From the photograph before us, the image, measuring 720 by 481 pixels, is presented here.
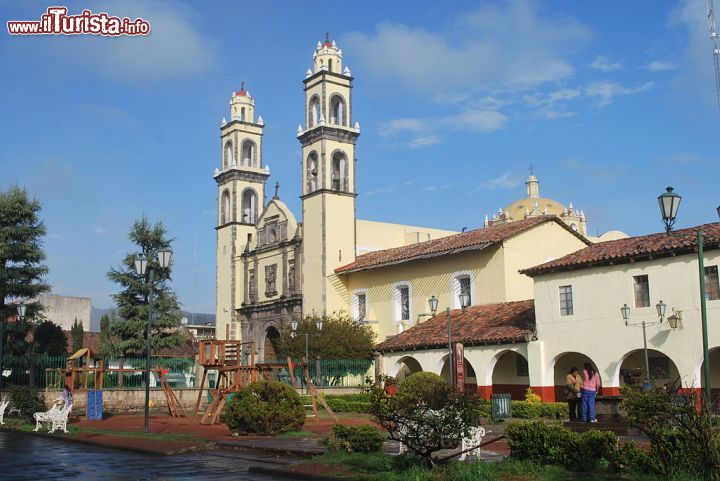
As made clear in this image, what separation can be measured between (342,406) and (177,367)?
9904 millimetres

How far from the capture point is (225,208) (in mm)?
58812

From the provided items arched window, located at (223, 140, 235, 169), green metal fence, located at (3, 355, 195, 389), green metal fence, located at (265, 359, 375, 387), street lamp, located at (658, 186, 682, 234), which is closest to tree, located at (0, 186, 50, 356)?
green metal fence, located at (3, 355, 195, 389)

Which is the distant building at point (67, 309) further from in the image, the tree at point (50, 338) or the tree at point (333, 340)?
the tree at point (333, 340)

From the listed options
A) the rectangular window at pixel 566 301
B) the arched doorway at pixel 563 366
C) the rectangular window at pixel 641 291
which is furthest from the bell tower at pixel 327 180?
the rectangular window at pixel 641 291

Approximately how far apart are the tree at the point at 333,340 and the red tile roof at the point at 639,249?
15.2m

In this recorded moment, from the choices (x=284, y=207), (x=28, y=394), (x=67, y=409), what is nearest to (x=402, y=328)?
(x=284, y=207)

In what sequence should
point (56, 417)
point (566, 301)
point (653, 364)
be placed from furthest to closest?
point (566, 301), point (653, 364), point (56, 417)

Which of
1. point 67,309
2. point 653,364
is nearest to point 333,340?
point 653,364

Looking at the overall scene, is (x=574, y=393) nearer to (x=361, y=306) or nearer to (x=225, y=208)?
(x=361, y=306)

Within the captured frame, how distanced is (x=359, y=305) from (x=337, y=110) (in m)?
12.3

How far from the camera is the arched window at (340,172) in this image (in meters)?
49.8

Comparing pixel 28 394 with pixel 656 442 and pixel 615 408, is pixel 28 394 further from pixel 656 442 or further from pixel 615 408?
pixel 656 442

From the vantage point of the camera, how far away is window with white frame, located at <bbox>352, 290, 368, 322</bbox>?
157 ft

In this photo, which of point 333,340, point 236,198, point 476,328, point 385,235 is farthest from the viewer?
point 236,198
